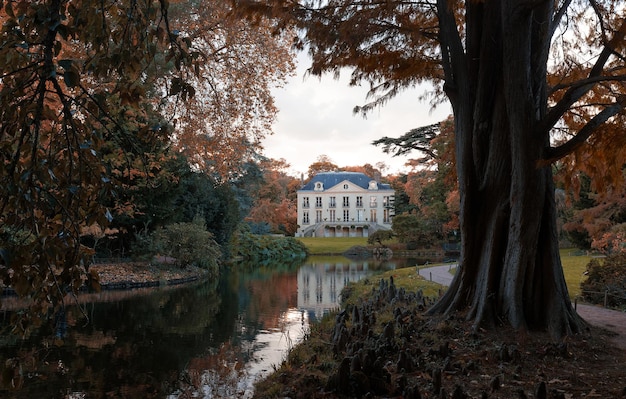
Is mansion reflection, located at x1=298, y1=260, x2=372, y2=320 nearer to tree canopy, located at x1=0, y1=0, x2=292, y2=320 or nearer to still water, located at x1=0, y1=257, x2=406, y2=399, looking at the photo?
still water, located at x1=0, y1=257, x2=406, y2=399

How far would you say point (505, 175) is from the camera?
23.3 ft

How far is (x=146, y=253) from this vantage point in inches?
776

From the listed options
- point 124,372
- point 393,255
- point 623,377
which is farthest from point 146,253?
point 393,255

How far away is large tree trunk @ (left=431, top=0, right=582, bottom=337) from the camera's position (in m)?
6.57

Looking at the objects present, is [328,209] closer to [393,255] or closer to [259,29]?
[393,255]

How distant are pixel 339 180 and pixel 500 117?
56.9 meters

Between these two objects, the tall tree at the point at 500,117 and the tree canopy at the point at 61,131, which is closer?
the tree canopy at the point at 61,131

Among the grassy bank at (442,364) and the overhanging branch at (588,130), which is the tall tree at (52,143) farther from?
the overhanging branch at (588,130)

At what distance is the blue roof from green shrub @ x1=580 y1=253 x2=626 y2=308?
50876 millimetres

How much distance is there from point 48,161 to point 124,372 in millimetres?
6046

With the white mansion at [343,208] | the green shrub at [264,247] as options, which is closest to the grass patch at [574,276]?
the green shrub at [264,247]

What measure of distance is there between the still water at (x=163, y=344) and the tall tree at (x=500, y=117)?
3339mm

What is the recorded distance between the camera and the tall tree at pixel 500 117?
21.5 ft

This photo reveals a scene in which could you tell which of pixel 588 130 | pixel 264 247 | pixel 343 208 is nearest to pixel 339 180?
pixel 343 208
